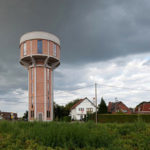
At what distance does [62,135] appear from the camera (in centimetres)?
579

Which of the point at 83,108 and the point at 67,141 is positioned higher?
the point at 67,141

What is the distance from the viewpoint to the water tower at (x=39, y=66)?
92.0 ft

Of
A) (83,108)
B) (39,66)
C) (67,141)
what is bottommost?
(83,108)

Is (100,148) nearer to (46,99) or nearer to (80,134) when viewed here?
(80,134)

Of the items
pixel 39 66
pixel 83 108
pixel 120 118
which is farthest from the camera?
pixel 83 108

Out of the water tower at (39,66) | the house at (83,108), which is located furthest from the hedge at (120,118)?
the house at (83,108)

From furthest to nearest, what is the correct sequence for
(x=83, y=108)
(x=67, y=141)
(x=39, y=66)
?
(x=83, y=108)
(x=39, y=66)
(x=67, y=141)

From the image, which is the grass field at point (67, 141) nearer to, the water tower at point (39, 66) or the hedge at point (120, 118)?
the hedge at point (120, 118)

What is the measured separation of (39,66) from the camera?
2927 cm

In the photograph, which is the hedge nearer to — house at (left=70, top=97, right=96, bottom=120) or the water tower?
the water tower

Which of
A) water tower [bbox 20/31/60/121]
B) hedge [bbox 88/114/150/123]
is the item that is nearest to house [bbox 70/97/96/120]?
water tower [bbox 20/31/60/121]

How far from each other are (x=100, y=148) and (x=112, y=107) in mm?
46636

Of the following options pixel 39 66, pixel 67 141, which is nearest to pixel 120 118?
pixel 39 66

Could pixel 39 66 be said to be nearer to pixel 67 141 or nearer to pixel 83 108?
pixel 83 108
